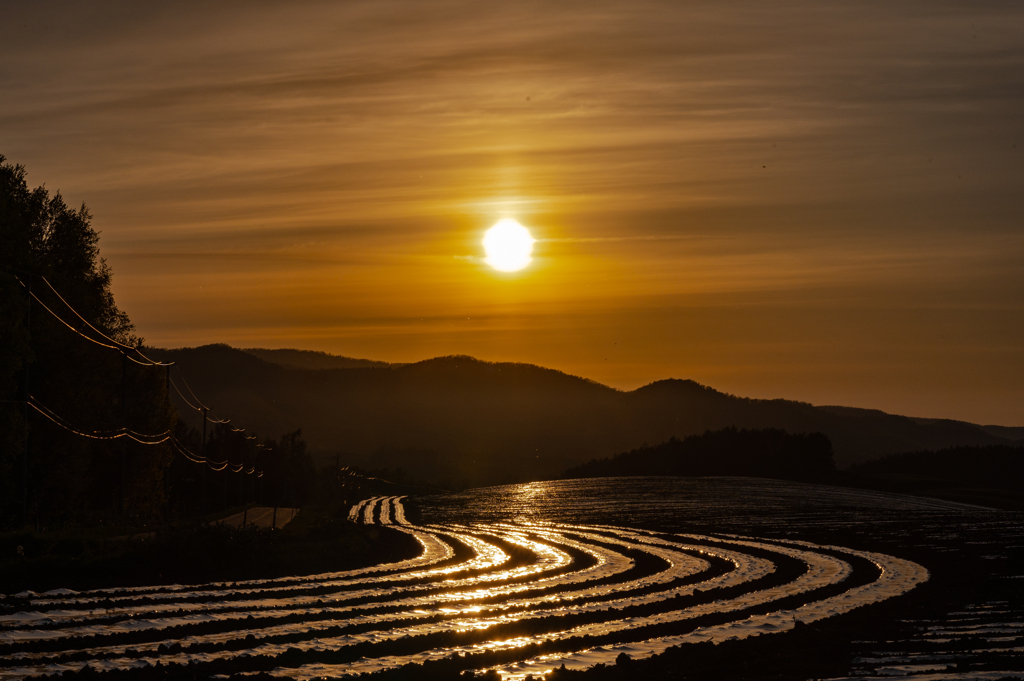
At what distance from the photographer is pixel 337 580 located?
27359 mm

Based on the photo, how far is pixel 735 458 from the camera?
117 metres

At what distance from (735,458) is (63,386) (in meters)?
83.6

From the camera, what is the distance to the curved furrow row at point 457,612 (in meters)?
15.5

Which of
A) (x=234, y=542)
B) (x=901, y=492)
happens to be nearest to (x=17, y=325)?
(x=234, y=542)

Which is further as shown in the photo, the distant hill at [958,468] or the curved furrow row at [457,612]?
the distant hill at [958,468]

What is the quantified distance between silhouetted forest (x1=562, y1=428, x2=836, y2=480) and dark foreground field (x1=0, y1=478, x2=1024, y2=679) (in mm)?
69009

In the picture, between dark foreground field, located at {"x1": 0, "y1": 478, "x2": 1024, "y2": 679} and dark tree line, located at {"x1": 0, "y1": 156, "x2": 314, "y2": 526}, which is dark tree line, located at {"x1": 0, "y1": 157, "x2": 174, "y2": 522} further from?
dark foreground field, located at {"x1": 0, "y1": 478, "x2": 1024, "y2": 679}

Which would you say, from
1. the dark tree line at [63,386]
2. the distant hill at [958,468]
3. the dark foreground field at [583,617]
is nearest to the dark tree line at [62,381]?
the dark tree line at [63,386]

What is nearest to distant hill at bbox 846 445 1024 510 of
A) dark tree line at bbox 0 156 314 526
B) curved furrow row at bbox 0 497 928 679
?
dark tree line at bbox 0 156 314 526

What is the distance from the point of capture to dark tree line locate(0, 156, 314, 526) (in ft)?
139

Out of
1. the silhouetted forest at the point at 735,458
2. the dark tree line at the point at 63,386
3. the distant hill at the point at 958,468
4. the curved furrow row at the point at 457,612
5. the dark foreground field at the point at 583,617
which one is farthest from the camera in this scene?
the silhouetted forest at the point at 735,458

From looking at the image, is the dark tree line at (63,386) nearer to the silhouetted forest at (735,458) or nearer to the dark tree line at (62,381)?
the dark tree line at (62,381)

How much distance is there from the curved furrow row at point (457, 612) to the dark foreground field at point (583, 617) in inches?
2.7

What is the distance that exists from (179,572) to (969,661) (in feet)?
70.0
